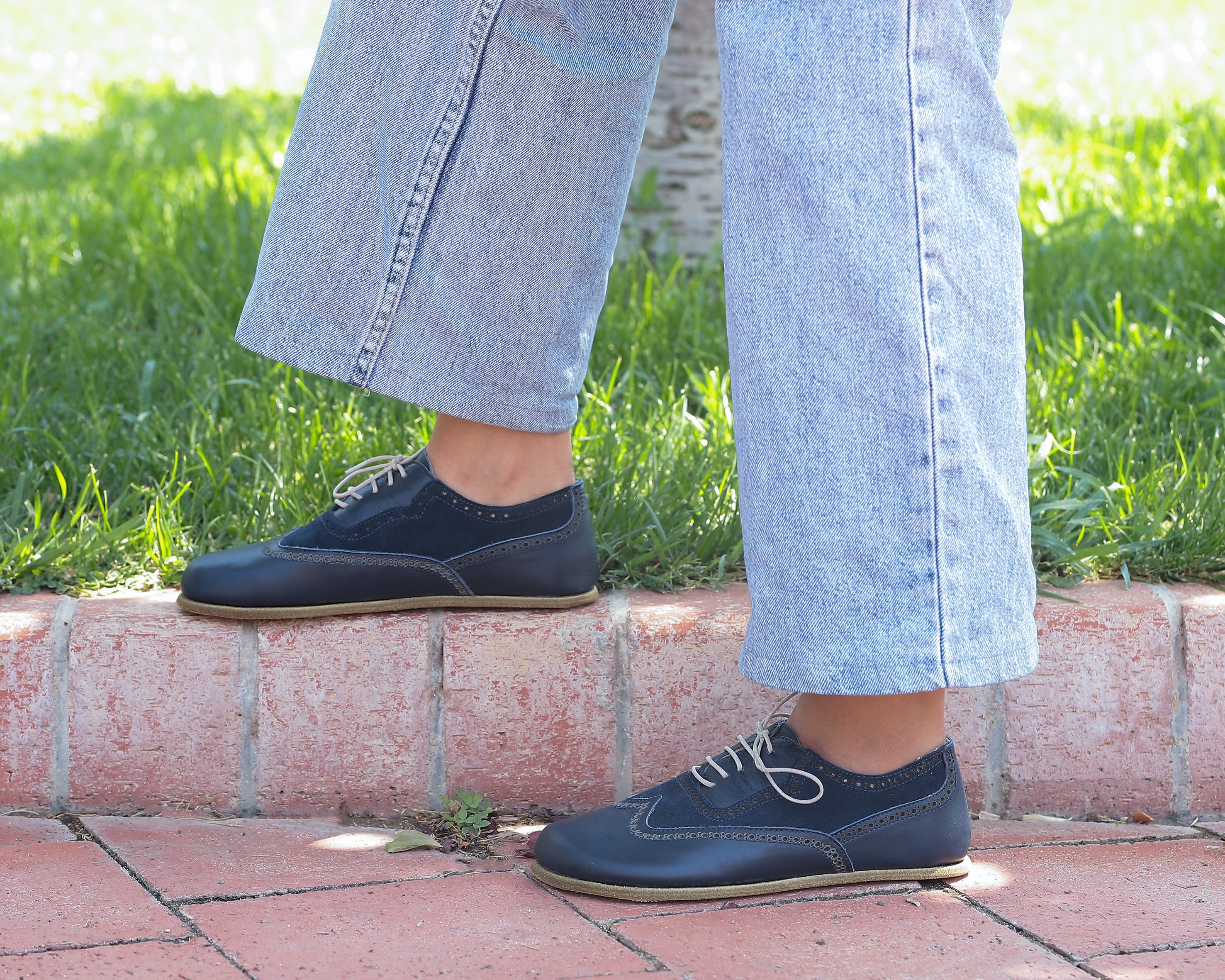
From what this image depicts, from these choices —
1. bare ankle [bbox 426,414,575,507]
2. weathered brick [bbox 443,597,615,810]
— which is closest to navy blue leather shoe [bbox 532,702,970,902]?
weathered brick [bbox 443,597,615,810]

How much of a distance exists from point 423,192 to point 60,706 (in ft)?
2.60

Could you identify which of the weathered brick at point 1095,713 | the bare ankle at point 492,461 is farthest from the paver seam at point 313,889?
the weathered brick at point 1095,713

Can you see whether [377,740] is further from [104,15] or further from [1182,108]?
[104,15]

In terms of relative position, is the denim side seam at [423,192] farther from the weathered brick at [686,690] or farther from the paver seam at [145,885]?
the paver seam at [145,885]

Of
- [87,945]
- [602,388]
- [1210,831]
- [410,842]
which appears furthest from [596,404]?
[87,945]

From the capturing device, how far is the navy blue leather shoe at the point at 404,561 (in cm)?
179

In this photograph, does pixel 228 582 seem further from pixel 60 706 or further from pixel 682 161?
pixel 682 161

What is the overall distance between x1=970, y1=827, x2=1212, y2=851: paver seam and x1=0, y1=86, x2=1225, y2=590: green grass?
374 mm

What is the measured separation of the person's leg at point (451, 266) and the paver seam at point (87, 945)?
1.57ft

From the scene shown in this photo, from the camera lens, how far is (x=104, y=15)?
884 cm

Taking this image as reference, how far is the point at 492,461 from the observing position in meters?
1.85

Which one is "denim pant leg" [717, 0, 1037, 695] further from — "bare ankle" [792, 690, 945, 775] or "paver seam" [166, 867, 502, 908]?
"paver seam" [166, 867, 502, 908]

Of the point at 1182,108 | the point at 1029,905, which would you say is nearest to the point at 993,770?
the point at 1029,905

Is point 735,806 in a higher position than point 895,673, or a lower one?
lower
